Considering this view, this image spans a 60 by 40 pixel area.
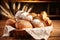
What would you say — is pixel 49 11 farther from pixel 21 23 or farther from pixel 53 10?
pixel 21 23

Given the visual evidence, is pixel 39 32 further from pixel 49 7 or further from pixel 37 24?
pixel 49 7

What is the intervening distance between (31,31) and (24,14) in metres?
0.13

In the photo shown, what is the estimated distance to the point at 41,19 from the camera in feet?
3.91

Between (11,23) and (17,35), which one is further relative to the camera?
(11,23)

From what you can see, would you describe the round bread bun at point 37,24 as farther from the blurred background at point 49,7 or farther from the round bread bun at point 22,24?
the blurred background at point 49,7

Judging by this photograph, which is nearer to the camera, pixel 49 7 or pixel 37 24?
pixel 37 24

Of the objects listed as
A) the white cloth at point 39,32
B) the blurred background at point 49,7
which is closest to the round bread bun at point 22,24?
the white cloth at point 39,32

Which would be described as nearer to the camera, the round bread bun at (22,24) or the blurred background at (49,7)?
the round bread bun at (22,24)

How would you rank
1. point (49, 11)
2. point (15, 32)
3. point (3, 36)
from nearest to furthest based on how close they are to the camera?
point (15, 32), point (3, 36), point (49, 11)

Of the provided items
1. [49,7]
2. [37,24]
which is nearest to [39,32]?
[37,24]

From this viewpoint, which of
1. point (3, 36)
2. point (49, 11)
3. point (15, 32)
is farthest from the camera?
point (49, 11)

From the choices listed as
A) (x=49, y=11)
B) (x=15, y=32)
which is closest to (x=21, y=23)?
(x=15, y=32)

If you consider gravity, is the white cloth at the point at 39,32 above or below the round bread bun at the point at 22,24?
below

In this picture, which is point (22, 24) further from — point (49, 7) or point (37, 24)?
point (49, 7)
